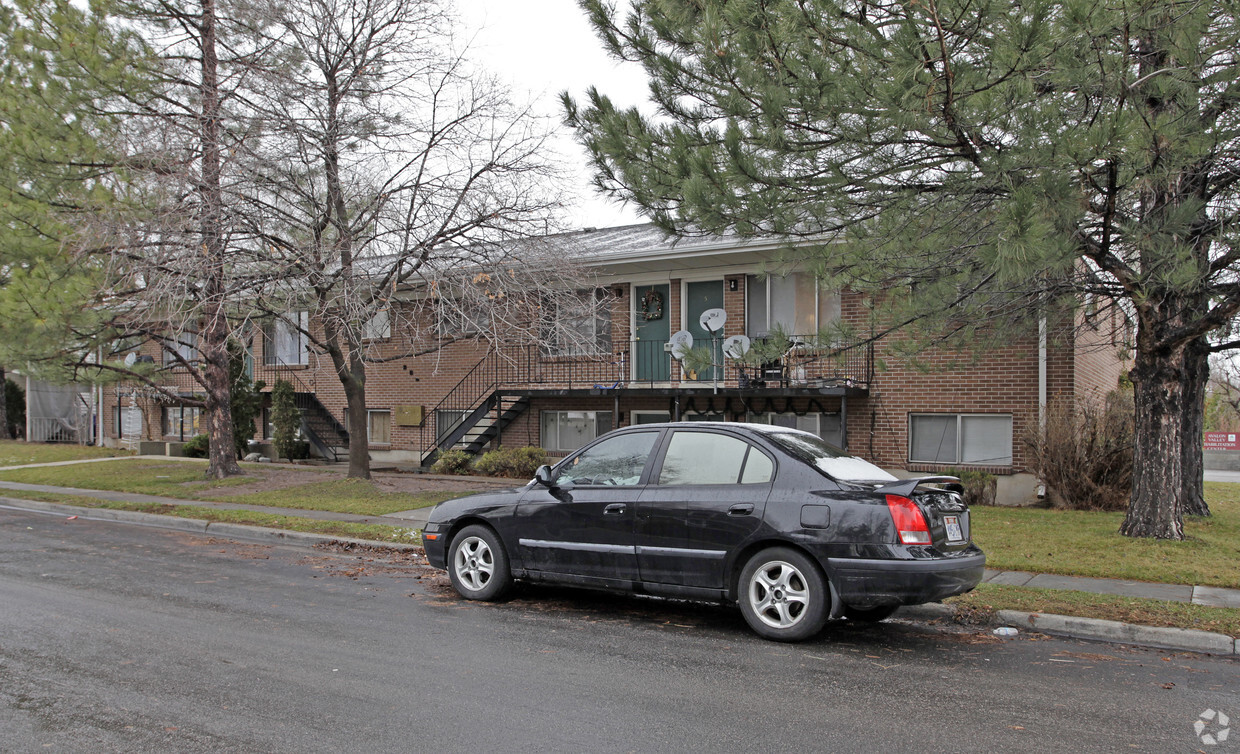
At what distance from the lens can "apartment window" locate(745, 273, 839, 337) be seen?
15930 mm

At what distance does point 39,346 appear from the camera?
14.1m

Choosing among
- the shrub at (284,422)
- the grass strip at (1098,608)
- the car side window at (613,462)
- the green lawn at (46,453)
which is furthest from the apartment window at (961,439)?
the green lawn at (46,453)

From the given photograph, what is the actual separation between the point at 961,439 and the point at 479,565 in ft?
33.5

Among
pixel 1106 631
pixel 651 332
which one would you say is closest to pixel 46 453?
pixel 651 332

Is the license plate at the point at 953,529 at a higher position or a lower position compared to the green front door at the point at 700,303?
lower

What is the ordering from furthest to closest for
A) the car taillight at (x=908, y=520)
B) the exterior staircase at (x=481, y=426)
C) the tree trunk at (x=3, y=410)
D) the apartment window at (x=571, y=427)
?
the tree trunk at (x=3, y=410) → the exterior staircase at (x=481, y=426) → the apartment window at (x=571, y=427) → the car taillight at (x=908, y=520)

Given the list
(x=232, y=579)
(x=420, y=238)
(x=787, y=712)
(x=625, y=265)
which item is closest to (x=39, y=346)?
(x=420, y=238)

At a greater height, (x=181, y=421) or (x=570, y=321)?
(x=570, y=321)

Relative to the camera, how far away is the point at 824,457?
21.4 ft

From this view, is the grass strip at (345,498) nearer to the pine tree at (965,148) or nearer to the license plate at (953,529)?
the pine tree at (965,148)

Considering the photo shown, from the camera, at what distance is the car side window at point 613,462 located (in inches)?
272

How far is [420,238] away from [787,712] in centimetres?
1083

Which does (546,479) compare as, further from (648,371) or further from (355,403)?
(648,371)

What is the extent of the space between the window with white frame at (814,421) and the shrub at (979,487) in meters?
2.44
